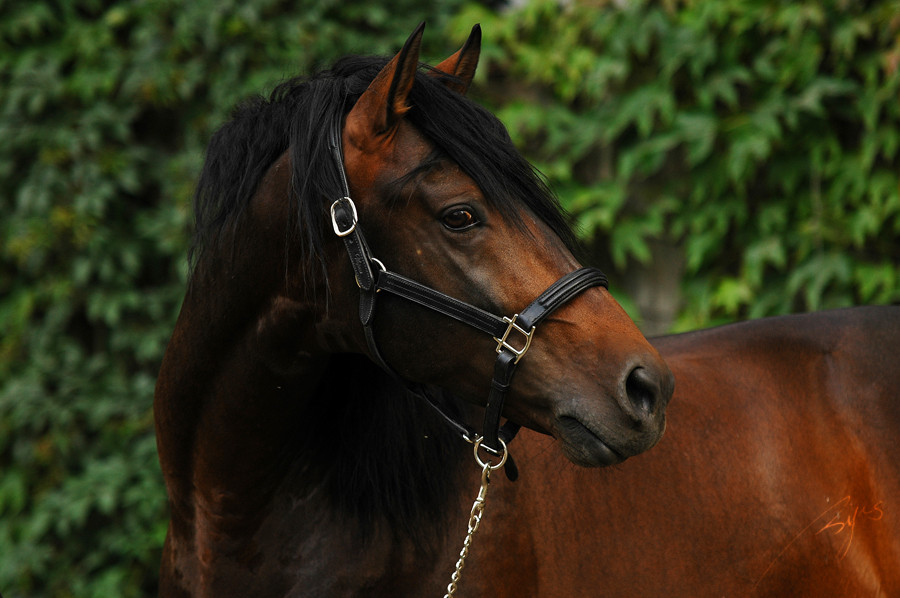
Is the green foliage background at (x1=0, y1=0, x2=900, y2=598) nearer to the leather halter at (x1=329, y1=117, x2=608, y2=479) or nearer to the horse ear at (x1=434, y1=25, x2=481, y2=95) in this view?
the horse ear at (x1=434, y1=25, x2=481, y2=95)

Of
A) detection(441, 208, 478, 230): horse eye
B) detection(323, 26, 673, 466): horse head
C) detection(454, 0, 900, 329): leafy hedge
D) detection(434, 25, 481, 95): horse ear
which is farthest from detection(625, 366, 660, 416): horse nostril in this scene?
detection(454, 0, 900, 329): leafy hedge

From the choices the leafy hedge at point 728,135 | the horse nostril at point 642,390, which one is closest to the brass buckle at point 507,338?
the horse nostril at point 642,390

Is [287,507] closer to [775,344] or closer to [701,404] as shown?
[701,404]

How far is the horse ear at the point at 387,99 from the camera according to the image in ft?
4.40

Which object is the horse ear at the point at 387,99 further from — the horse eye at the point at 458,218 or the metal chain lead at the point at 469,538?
the metal chain lead at the point at 469,538

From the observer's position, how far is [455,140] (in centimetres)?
140

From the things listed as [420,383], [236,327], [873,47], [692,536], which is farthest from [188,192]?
[873,47]

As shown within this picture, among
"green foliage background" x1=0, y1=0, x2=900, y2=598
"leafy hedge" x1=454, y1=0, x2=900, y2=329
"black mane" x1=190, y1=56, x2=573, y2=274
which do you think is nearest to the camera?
"black mane" x1=190, y1=56, x2=573, y2=274

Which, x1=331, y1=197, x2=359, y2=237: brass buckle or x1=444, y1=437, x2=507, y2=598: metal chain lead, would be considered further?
x1=444, y1=437, x2=507, y2=598: metal chain lead

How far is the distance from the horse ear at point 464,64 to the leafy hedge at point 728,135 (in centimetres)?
204

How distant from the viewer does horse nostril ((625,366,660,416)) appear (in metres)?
1.29

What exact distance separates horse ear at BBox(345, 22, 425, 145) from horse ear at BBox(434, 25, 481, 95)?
24 centimetres

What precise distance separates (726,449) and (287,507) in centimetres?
107

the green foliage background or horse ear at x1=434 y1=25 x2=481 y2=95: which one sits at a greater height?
horse ear at x1=434 y1=25 x2=481 y2=95
